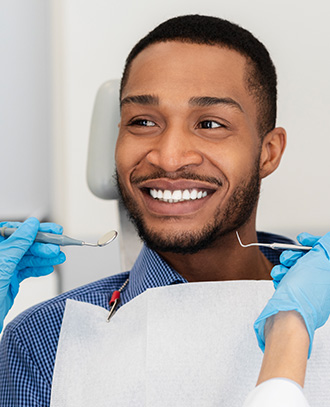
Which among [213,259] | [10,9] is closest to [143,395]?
[213,259]

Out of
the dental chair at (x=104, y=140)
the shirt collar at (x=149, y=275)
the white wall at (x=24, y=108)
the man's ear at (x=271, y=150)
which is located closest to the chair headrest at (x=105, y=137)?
the dental chair at (x=104, y=140)

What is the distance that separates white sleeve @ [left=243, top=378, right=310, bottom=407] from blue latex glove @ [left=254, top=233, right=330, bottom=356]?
13 centimetres

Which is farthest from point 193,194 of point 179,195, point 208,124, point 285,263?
point 285,263

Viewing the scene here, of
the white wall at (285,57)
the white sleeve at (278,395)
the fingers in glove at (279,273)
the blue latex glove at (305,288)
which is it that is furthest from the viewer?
the white wall at (285,57)

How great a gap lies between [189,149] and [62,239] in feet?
1.13

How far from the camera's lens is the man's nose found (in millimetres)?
1220

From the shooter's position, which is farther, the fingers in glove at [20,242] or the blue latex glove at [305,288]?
the fingers in glove at [20,242]

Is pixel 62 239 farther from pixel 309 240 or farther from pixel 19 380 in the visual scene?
pixel 309 240

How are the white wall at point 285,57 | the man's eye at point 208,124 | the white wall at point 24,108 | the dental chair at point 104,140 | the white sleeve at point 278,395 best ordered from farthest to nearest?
the white wall at point 24,108
the white wall at point 285,57
the dental chair at point 104,140
the man's eye at point 208,124
the white sleeve at point 278,395

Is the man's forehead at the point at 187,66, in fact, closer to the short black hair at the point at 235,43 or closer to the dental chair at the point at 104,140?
the short black hair at the point at 235,43

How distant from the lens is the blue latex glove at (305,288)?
885mm

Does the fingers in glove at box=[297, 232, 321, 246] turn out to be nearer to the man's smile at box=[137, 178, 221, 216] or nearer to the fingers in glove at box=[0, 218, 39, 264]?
the man's smile at box=[137, 178, 221, 216]

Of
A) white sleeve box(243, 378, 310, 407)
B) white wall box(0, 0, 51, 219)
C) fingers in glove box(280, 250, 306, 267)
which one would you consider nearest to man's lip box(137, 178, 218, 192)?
fingers in glove box(280, 250, 306, 267)

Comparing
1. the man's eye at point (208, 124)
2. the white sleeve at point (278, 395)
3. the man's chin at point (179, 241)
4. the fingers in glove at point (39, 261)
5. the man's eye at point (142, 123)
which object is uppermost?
the man's eye at point (208, 124)
